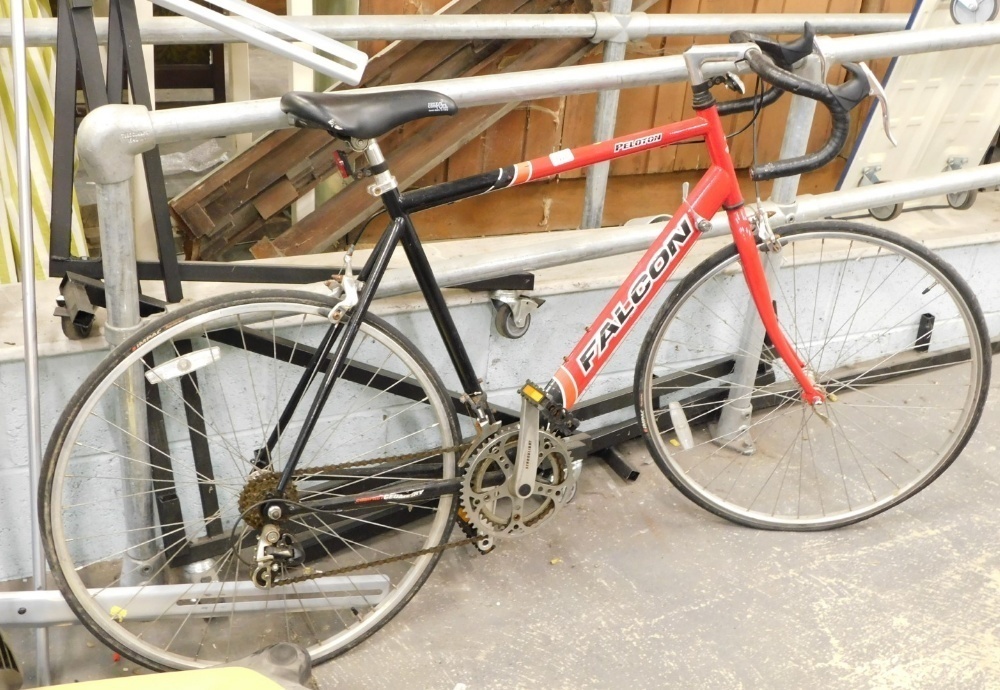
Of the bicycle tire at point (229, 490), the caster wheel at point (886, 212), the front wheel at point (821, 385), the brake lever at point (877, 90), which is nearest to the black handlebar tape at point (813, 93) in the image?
the brake lever at point (877, 90)

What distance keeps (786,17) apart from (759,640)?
160 centimetres

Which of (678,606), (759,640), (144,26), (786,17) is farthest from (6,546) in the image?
(786,17)

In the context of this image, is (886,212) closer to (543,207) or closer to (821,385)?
(821,385)

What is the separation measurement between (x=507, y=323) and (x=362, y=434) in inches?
16.7

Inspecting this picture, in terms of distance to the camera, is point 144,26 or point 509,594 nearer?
point 144,26

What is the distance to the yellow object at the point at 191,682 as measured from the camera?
1.23 m

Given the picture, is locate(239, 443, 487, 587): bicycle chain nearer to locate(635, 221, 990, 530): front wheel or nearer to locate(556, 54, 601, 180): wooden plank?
locate(635, 221, 990, 530): front wheel

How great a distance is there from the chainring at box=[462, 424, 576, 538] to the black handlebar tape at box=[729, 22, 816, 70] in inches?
34.2

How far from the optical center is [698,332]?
2.57 m

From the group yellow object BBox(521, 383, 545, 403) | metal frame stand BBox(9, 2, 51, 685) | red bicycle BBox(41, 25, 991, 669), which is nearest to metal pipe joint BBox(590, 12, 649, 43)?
red bicycle BBox(41, 25, 991, 669)

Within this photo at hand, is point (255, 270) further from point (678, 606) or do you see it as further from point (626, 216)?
point (626, 216)

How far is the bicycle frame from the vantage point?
172 cm

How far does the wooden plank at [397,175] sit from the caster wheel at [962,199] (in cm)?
123

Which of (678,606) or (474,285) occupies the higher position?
(474,285)
